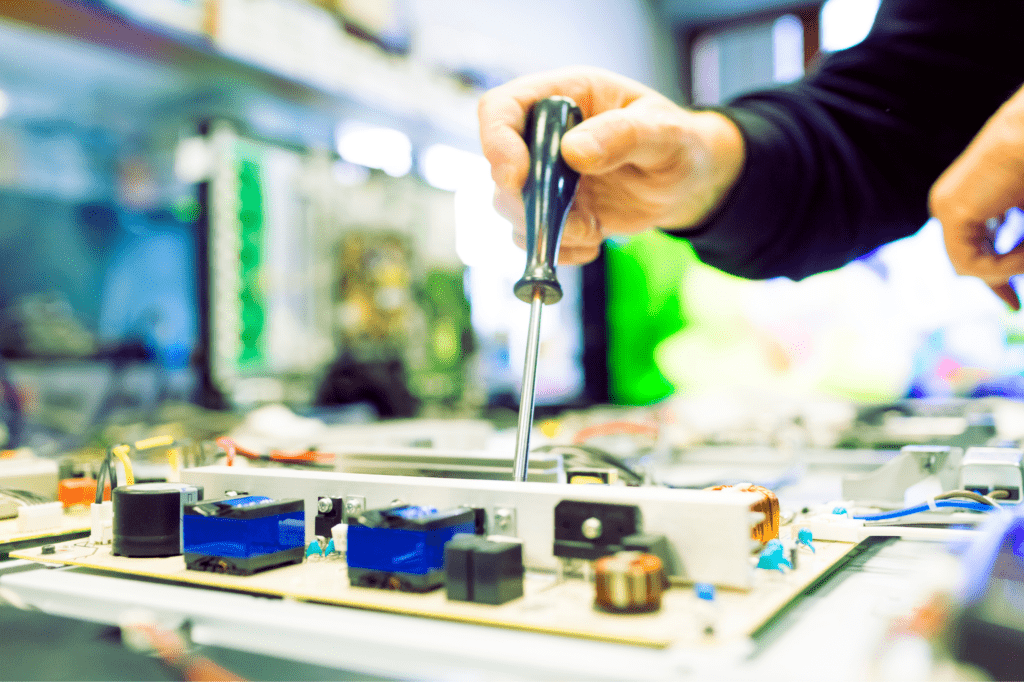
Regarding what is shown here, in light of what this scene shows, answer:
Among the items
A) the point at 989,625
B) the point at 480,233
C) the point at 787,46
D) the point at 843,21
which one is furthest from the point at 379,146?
the point at 989,625

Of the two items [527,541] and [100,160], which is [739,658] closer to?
[527,541]

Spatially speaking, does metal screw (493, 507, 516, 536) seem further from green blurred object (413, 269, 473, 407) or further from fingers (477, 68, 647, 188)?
green blurred object (413, 269, 473, 407)

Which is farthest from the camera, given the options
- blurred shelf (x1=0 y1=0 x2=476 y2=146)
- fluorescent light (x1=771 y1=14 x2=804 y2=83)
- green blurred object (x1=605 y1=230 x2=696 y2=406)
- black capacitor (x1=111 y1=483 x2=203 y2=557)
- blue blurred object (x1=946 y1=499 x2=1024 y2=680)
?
fluorescent light (x1=771 y1=14 x2=804 y2=83)

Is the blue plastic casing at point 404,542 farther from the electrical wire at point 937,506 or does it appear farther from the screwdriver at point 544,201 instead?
the electrical wire at point 937,506

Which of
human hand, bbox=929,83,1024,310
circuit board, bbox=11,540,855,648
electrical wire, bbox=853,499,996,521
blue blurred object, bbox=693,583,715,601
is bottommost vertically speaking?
circuit board, bbox=11,540,855,648

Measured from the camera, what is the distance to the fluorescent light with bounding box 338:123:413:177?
12.2ft

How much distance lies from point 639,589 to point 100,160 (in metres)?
4.60

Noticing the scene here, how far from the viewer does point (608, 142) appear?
68 centimetres

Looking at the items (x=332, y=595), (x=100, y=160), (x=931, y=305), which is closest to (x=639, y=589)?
(x=332, y=595)

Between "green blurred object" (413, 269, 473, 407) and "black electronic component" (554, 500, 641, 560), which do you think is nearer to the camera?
"black electronic component" (554, 500, 641, 560)

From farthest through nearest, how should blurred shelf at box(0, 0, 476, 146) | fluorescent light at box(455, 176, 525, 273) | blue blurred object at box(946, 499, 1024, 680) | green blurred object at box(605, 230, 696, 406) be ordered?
green blurred object at box(605, 230, 696, 406)
fluorescent light at box(455, 176, 525, 273)
blurred shelf at box(0, 0, 476, 146)
blue blurred object at box(946, 499, 1024, 680)

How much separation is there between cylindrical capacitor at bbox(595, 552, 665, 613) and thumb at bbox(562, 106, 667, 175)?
14.9 inches

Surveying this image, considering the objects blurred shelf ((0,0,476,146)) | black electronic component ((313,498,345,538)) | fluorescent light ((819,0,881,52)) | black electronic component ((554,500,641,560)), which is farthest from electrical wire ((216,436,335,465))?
fluorescent light ((819,0,881,52))

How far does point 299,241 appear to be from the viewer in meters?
3.21
